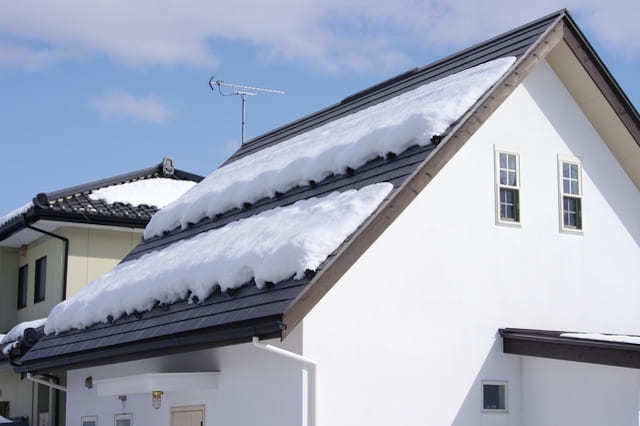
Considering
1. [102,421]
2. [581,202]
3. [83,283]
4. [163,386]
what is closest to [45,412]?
[83,283]

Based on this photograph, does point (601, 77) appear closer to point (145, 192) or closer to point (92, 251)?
point (92, 251)

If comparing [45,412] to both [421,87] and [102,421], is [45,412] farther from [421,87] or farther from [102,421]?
[421,87]

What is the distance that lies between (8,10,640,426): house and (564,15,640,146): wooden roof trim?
0.09 ft

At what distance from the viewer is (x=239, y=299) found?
11367 mm

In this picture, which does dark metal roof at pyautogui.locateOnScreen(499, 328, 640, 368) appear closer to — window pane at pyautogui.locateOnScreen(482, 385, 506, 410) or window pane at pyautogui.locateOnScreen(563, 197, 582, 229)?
window pane at pyautogui.locateOnScreen(482, 385, 506, 410)

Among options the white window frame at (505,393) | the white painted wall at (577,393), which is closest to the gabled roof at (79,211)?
the white window frame at (505,393)

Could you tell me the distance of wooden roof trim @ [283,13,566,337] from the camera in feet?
33.9

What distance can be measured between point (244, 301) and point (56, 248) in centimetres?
1195

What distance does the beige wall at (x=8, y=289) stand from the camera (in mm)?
24094

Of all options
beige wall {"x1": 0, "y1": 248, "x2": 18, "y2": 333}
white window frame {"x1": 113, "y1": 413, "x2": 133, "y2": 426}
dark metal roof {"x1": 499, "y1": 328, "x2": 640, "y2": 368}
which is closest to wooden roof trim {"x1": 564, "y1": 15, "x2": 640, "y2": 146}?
dark metal roof {"x1": 499, "y1": 328, "x2": 640, "y2": 368}

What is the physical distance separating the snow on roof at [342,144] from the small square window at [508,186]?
1085 mm

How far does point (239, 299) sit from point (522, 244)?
392 cm

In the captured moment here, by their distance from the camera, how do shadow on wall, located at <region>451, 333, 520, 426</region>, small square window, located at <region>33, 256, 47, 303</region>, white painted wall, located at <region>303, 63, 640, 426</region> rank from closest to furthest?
white painted wall, located at <region>303, 63, 640, 426</region>
shadow on wall, located at <region>451, 333, 520, 426</region>
small square window, located at <region>33, 256, 47, 303</region>

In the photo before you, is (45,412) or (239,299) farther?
(45,412)
